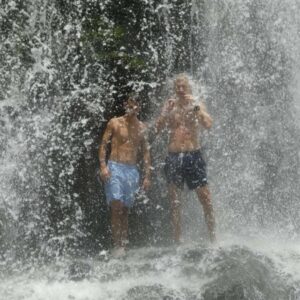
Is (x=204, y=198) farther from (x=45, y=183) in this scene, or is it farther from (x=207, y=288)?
(x=45, y=183)

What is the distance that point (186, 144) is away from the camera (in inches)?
267

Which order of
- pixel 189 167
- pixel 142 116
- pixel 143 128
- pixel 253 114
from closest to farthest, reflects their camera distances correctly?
1. pixel 189 167
2. pixel 143 128
3. pixel 142 116
4. pixel 253 114

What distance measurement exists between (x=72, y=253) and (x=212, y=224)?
1854mm

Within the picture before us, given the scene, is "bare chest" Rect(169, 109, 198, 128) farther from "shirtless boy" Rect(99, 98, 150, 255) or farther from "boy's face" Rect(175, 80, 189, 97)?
"shirtless boy" Rect(99, 98, 150, 255)

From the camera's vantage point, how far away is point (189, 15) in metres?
7.89

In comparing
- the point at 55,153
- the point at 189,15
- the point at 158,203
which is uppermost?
the point at 189,15

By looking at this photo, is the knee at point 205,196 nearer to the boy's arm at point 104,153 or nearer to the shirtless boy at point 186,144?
the shirtless boy at point 186,144

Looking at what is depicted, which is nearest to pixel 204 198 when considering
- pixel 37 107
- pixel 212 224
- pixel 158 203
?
pixel 212 224

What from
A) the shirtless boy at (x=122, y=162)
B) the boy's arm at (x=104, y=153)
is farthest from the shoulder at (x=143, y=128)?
the boy's arm at (x=104, y=153)

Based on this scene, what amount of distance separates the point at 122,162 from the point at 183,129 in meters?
0.82

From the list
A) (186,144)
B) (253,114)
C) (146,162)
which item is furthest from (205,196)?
(253,114)

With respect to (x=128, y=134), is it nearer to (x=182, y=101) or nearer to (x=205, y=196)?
(x=182, y=101)

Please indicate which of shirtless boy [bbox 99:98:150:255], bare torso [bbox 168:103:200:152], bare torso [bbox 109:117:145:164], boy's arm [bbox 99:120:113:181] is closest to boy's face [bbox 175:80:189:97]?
bare torso [bbox 168:103:200:152]

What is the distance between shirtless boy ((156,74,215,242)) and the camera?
22.2ft
